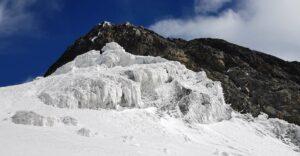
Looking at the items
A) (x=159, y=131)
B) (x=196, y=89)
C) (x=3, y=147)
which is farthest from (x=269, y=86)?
(x=3, y=147)

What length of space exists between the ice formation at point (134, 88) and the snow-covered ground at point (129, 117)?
0.08 meters

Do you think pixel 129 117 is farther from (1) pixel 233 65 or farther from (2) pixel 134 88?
(1) pixel 233 65

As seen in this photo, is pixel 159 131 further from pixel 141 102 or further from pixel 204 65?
pixel 204 65

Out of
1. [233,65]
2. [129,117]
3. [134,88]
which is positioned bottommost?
[129,117]

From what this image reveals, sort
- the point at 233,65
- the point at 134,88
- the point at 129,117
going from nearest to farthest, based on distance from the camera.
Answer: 1. the point at 129,117
2. the point at 134,88
3. the point at 233,65

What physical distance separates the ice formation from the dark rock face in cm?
634

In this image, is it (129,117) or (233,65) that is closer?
(129,117)

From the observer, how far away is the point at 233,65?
246ft

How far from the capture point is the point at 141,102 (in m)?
49.2

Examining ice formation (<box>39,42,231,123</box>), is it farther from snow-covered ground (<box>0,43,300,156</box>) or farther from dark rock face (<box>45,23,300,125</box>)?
dark rock face (<box>45,23,300,125</box>)

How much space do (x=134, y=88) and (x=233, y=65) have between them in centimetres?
2869

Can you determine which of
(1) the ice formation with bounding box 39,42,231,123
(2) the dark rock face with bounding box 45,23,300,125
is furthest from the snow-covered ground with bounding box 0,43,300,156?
(2) the dark rock face with bounding box 45,23,300,125

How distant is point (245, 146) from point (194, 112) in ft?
18.2

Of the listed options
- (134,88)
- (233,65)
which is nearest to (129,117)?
(134,88)
